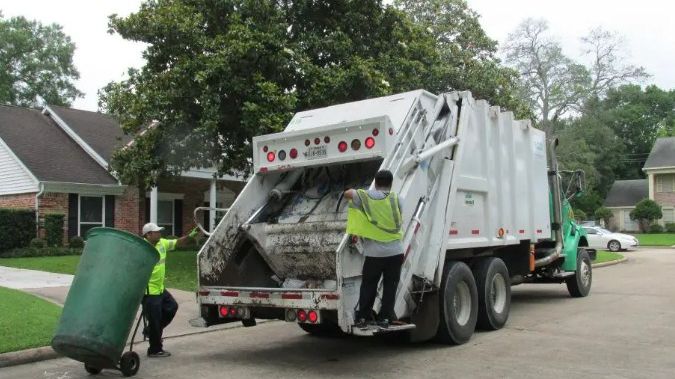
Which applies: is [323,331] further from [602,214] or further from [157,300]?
[602,214]

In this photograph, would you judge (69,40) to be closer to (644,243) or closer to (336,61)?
(336,61)

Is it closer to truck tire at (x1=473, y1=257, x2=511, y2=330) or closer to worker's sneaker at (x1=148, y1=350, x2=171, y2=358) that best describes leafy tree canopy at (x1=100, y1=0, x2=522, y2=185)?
truck tire at (x1=473, y1=257, x2=511, y2=330)

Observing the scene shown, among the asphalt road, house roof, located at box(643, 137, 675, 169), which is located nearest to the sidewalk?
the asphalt road

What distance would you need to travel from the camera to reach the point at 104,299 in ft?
19.8

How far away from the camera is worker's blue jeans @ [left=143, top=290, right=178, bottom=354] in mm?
7043

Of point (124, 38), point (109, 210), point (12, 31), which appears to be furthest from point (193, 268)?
Result: point (12, 31)

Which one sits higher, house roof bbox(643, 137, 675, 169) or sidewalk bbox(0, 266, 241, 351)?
house roof bbox(643, 137, 675, 169)

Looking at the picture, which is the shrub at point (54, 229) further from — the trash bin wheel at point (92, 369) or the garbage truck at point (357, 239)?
the trash bin wheel at point (92, 369)

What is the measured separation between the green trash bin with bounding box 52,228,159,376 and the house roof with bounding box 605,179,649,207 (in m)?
56.8

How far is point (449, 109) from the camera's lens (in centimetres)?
809

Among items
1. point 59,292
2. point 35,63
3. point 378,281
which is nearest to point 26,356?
point 378,281

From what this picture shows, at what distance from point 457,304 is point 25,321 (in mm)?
5582

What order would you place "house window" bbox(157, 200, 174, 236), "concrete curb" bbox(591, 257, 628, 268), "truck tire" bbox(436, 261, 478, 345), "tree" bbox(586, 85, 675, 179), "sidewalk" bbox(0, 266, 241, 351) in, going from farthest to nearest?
"tree" bbox(586, 85, 675, 179) < "house window" bbox(157, 200, 174, 236) < "concrete curb" bbox(591, 257, 628, 268) < "sidewalk" bbox(0, 266, 241, 351) < "truck tire" bbox(436, 261, 478, 345)

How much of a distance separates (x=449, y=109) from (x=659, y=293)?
7.60 meters
